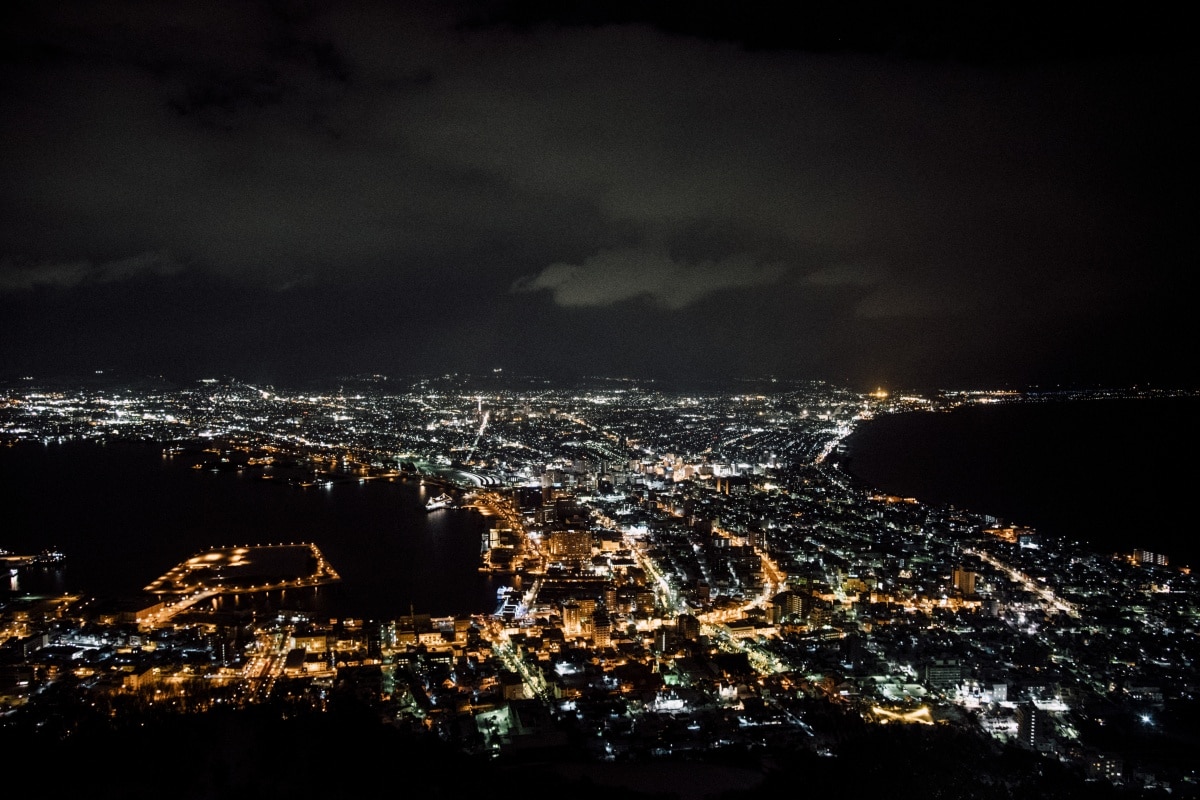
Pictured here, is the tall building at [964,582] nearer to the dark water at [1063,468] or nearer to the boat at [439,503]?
the dark water at [1063,468]

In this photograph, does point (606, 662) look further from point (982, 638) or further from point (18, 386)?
point (18, 386)

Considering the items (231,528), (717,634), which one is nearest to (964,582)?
(717,634)

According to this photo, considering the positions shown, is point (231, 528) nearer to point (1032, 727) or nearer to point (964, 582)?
point (964, 582)

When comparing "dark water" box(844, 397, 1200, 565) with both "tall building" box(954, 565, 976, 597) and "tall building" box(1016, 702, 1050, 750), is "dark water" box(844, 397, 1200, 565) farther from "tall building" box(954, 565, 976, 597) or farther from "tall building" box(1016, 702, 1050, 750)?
"tall building" box(1016, 702, 1050, 750)

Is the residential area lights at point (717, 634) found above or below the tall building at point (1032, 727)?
above

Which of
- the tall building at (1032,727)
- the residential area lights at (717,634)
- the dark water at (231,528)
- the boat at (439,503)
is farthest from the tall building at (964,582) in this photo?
the boat at (439,503)

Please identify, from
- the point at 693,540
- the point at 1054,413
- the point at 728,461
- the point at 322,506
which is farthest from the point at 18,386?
the point at 1054,413
